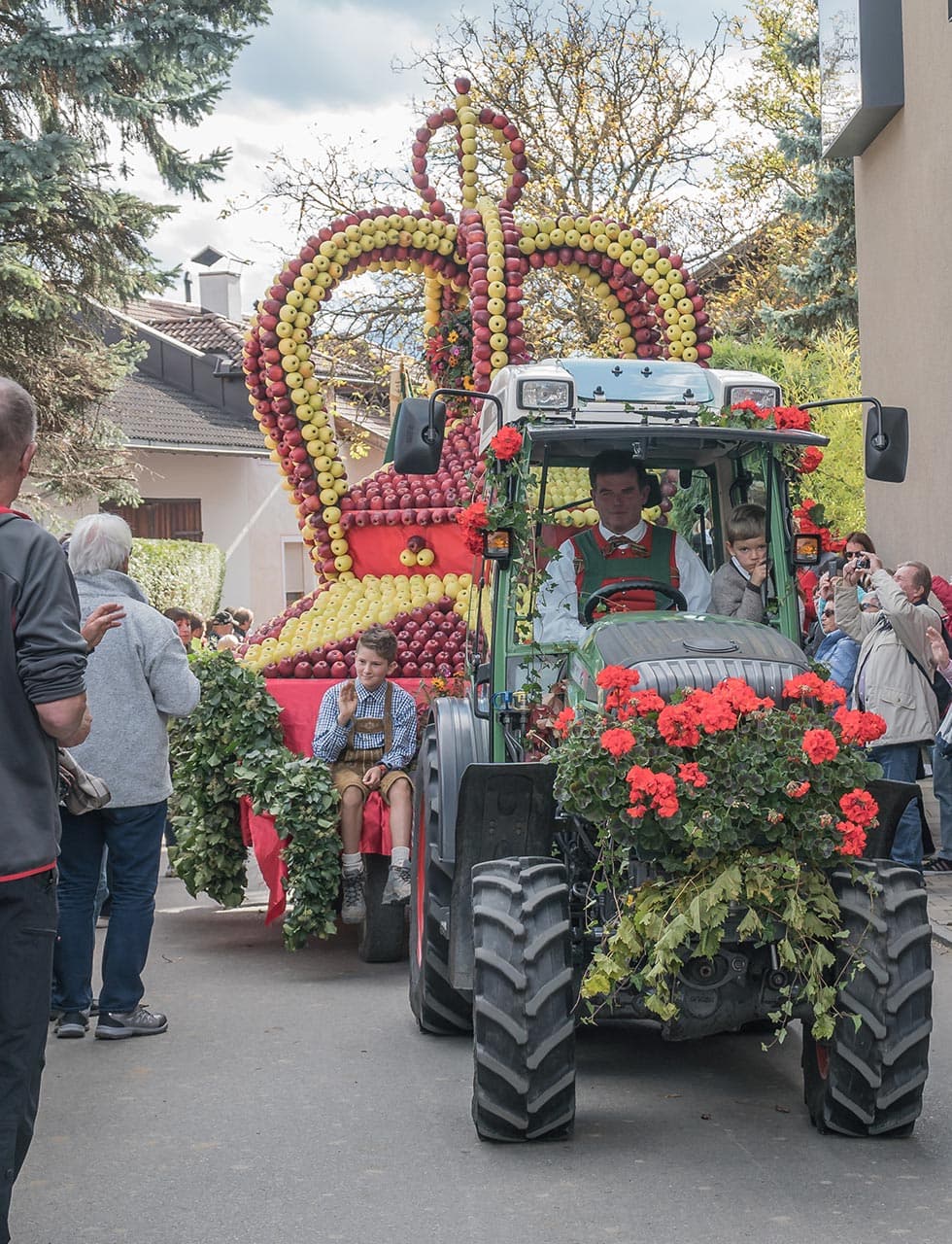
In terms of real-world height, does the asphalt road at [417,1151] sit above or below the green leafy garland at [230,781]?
below

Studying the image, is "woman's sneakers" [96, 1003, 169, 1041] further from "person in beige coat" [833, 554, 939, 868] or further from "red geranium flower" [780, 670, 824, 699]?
"person in beige coat" [833, 554, 939, 868]

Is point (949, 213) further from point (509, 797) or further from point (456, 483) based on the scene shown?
point (509, 797)

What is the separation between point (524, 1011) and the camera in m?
4.77

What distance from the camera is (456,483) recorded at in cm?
990

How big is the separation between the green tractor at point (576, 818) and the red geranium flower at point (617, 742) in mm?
325

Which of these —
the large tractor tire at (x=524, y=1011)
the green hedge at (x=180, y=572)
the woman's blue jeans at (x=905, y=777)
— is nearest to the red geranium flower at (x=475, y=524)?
the large tractor tire at (x=524, y=1011)

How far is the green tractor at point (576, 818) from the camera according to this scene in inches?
190

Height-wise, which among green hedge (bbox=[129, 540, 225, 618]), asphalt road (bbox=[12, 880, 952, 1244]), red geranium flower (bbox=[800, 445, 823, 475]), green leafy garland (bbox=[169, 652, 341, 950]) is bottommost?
asphalt road (bbox=[12, 880, 952, 1244])

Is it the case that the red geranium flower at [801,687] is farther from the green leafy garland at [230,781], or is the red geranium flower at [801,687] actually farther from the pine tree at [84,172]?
the pine tree at [84,172]

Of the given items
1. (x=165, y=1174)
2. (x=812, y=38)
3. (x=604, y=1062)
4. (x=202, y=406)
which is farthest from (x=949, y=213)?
(x=202, y=406)

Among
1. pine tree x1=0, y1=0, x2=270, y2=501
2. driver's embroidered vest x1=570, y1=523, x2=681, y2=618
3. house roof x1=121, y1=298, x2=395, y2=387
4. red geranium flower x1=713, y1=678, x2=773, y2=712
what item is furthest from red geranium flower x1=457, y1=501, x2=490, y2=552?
house roof x1=121, y1=298, x2=395, y2=387

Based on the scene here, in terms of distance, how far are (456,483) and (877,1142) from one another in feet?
18.8

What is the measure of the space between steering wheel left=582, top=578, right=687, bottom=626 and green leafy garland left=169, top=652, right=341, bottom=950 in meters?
2.29

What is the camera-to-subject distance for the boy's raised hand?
7918 mm
